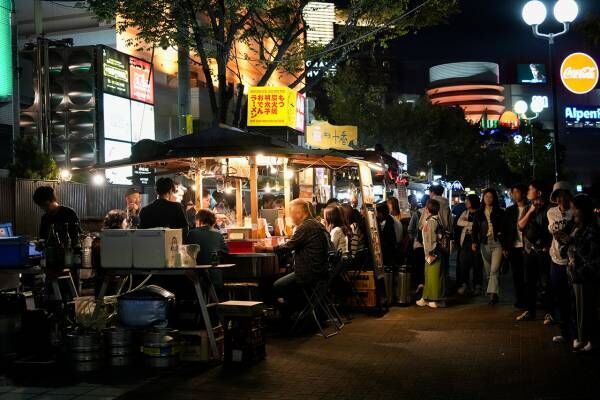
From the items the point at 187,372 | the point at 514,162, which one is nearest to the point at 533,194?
the point at 187,372

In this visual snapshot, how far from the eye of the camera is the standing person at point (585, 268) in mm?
8039

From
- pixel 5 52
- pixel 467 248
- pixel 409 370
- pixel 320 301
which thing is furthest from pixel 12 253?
pixel 5 52

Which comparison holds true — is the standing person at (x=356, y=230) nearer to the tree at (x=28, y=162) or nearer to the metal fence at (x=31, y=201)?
the metal fence at (x=31, y=201)

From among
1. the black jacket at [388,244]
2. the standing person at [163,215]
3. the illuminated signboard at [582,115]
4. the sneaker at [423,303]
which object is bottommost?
the sneaker at [423,303]

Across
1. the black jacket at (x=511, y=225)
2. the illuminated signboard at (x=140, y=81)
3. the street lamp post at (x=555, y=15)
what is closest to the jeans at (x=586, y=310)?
the black jacket at (x=511, y=225)

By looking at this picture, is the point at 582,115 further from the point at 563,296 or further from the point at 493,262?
the point at 563,296

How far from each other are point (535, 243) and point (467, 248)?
3.50m

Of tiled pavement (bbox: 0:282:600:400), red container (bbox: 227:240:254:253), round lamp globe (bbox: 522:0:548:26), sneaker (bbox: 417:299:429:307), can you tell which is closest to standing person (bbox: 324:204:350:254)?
red container (bbox: 227:240:254:253)

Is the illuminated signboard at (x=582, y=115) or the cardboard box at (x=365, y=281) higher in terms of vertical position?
the illuminated signboard at (x=582, y=115)

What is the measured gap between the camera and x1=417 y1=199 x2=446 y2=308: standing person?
41.2ft

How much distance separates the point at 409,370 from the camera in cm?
767

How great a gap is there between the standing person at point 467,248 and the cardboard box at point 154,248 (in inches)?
279

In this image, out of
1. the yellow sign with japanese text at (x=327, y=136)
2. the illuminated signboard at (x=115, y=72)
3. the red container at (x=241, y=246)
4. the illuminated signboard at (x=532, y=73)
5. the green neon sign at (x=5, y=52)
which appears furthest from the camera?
the illuminated signboard at (x=532, y=73)

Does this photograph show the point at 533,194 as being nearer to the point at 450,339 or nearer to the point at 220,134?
the point at 450,339
